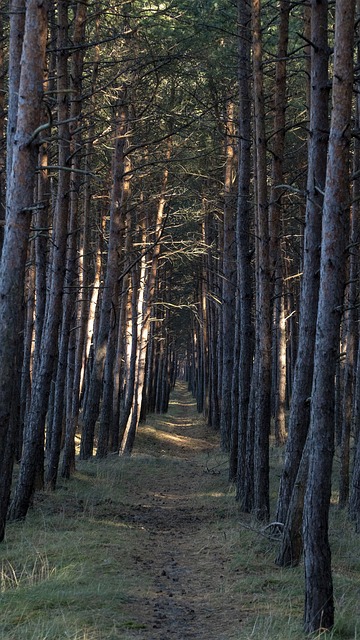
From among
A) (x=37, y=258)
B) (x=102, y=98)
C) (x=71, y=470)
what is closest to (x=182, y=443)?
(x=71, y=470)

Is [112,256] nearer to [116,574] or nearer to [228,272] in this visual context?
[228,272]

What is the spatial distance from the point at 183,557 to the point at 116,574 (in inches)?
81.4

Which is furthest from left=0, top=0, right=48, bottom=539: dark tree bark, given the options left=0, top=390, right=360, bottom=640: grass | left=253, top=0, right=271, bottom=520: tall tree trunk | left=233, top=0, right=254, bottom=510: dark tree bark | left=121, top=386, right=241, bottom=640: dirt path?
left=233, top=0, right=254, bottom=510: dark tree bark

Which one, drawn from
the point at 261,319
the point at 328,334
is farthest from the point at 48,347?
the point at 328,334

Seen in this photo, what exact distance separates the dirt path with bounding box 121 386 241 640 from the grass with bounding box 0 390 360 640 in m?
0.05

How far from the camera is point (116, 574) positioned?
8555 millimetres

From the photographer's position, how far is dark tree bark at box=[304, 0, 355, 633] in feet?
22.9

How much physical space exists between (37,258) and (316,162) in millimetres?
6158

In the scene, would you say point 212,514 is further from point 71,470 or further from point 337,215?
point 337,215

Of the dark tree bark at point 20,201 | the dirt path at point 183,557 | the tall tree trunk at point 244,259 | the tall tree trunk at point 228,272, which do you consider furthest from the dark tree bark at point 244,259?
the tall tree trunk at point 228,272

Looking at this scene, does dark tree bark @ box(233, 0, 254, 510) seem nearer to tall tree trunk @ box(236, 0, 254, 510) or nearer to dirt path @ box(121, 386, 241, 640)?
tall tree trunk @ box(236, 0, 254, 510)

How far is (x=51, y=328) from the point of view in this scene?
12.7m

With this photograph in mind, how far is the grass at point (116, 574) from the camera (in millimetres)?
6598

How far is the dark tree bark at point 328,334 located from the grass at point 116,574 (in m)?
0.47
